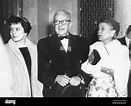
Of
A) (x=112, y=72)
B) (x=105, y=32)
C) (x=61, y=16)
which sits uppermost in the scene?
(x=61, y=16)

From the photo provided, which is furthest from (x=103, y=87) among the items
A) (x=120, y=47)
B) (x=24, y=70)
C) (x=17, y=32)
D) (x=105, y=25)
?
(x=17, y=32)

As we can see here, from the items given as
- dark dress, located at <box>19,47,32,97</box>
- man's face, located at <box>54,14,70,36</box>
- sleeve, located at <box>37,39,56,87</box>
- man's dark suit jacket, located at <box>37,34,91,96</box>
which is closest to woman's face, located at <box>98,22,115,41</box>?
man's dark suit jacket, located at <box>37,34,91,96</box>

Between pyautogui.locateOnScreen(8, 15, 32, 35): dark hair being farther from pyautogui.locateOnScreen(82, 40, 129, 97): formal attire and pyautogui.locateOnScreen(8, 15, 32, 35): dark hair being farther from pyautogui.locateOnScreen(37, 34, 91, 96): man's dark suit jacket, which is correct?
pyautogui.locateOnScreen(82, 40, 129, 97): formal attire

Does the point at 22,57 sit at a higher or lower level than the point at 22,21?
lower

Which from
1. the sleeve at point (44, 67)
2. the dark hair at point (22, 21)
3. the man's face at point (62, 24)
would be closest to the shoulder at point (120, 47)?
the man's face at point (62, 24)

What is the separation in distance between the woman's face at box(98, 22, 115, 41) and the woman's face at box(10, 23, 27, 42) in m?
0.55

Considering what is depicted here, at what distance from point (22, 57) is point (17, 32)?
0.19 meters

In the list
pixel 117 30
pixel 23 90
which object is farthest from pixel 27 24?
pixel 117 30

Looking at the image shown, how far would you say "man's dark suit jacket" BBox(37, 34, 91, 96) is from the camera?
1.82m

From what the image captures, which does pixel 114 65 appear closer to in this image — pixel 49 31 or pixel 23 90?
pixel 49 31

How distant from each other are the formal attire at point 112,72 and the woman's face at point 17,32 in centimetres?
56

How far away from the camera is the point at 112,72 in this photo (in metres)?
1.79

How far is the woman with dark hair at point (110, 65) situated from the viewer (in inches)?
70.3

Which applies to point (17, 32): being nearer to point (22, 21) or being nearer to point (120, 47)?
point (22, 21)
